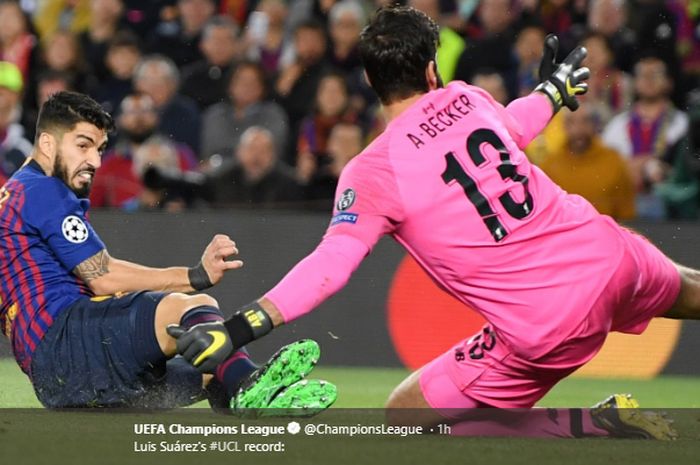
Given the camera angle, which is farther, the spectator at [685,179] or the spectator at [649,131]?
the spectator at [649,131]

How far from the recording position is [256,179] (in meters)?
10.1

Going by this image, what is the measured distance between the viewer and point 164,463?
13.8ft

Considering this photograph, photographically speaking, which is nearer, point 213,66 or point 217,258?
point 217,258

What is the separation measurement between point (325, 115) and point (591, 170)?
7.35ft

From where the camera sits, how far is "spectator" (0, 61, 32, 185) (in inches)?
403

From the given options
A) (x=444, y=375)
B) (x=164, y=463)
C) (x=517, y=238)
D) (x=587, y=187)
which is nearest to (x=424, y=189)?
(x=517, y=238)

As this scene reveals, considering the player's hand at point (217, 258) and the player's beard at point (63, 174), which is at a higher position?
the player's beard at point (63, 174)

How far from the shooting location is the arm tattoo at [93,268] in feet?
18.9

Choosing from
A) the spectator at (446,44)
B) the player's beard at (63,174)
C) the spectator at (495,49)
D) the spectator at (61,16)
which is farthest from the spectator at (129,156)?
the player's beard at (63,174)

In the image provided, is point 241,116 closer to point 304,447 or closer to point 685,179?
point 685,179

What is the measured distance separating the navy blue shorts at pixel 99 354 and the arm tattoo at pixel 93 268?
4.4 inches

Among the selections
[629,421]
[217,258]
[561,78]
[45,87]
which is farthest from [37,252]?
[45,87]

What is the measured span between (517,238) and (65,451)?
6.16 feet

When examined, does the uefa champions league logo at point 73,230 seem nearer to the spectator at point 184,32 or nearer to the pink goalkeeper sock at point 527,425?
the pink goalkeeper sock at point 527,425
